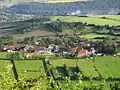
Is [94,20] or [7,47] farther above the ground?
[7,47]

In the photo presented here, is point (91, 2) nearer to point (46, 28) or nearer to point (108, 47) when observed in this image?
point (46, 28)

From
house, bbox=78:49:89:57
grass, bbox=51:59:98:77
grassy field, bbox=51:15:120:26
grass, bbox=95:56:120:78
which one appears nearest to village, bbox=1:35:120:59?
house, bbox=78:49:89:57

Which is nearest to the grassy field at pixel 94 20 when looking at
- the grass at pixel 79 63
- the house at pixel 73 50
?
the house at pixel 73 50

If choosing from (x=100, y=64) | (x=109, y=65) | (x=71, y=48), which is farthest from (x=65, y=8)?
(x=109, y=65)

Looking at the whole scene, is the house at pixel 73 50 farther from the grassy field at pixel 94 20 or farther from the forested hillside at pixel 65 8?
the forested hillside at pixel 65 8

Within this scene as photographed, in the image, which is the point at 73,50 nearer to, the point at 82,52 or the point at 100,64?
the point at 82,52

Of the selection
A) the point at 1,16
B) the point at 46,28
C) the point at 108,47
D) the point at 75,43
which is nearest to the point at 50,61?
the point at 108,47

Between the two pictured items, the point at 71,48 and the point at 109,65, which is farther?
the point at 71,48

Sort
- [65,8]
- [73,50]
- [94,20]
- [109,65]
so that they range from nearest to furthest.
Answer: [109,65], [73,50], [94,20], [65,8]
